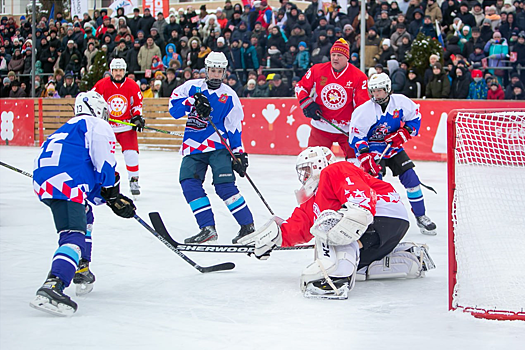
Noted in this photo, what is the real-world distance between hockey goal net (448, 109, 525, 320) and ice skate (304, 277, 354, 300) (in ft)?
1.58

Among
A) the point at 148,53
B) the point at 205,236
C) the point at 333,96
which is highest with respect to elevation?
the point at 148,53

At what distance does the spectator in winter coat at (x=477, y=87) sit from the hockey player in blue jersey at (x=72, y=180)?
6865mm

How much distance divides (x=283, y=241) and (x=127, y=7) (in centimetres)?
1264

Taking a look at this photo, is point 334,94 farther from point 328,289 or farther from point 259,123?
point 259,123

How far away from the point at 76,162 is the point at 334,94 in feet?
9.02

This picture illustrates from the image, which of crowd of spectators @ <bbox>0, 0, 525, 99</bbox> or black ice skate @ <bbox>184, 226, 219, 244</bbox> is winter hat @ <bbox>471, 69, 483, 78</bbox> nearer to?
crowd of spectators @ <bbox>0, 0, 525, 99</bbox>

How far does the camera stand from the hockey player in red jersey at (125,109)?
6.75 meters

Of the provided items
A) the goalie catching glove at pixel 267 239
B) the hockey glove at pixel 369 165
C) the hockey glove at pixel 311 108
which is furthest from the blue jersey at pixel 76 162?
the hockey glove at pixel 311 108

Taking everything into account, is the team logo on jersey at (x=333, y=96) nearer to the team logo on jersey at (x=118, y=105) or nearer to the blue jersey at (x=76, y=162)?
the team logo on jersey at (x=118, y=105)

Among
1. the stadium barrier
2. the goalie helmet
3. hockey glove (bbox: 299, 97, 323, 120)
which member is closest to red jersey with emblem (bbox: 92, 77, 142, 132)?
hockey glove (bbox: 299, 97, 323, 120)

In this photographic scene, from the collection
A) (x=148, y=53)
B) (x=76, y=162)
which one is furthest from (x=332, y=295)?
(x=148, y=53)

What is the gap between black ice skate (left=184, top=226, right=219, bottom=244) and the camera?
459 centimetres

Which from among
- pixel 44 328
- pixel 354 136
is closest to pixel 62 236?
pixel 44 328

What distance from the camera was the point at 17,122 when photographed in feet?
42.4
